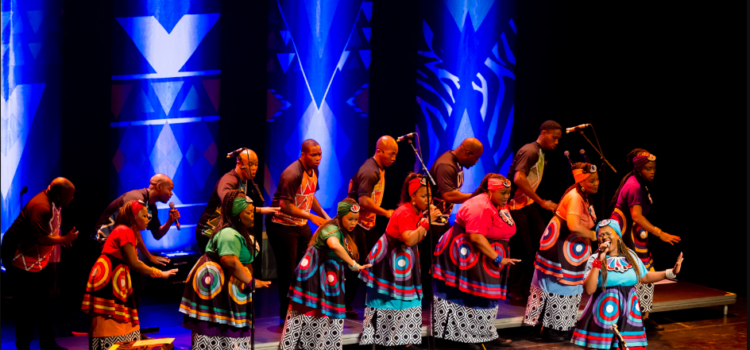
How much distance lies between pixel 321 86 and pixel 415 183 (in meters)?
3.23

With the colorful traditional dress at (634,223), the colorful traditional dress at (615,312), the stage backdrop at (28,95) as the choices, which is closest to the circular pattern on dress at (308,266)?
the colorful traditional dress at (615,312)

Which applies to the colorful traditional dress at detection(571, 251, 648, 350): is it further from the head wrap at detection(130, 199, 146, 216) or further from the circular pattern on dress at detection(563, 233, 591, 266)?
the head wrap at detection(130, 199, 146, 216)

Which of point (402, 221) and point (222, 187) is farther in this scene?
point (222, 187)

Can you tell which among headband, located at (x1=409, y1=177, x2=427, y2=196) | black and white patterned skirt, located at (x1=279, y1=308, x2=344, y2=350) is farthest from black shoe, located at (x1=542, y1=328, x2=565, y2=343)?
black and white patterned skirt, located at (x1=279, y1=308, x2=344, y2=350)

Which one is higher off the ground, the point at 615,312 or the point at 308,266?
the point at 308,266

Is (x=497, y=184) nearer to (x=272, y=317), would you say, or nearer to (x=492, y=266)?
(x=492, y=266)

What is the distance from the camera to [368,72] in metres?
7.96

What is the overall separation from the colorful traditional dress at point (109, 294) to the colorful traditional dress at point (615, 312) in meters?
2.88

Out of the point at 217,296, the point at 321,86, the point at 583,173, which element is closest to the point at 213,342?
the point at 217,296

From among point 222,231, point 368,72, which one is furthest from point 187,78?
point 222,231

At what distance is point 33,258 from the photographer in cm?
499

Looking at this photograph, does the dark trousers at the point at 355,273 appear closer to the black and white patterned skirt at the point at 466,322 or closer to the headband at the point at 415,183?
the black and white patterned skirt at the point at 466,322

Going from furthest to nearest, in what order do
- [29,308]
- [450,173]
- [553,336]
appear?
[450,173]
[553,336]
[29,308]

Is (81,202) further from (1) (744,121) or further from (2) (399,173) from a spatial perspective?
(1) (744,121)
